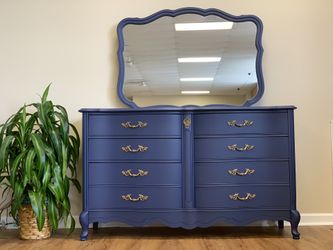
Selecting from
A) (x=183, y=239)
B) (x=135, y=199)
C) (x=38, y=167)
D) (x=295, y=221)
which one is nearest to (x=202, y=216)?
(x=183, y=239)

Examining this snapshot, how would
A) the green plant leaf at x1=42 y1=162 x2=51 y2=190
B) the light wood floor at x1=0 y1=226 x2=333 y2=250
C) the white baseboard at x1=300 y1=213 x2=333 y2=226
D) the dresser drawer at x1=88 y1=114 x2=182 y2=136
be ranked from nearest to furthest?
the light wood floor at x1=0 y1=226 x2=333 y2=250 < the green plant leaf at x1=42 y1=162 x2=51 y2=190 < the dresser drawer at x1=88 y1=114 x2=182 y2=136 < the white baseboard at x1=300 y1=213 x2=333 y2=226

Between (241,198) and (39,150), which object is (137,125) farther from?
(241,198)

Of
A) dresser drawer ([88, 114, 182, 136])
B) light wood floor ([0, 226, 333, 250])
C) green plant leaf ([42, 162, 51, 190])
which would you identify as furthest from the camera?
dresser drawer ([88, 114, 182, 136])

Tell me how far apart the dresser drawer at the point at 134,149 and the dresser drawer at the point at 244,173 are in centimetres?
22

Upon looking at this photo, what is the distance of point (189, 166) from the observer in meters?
2.55

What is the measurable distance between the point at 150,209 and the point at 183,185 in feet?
0.89

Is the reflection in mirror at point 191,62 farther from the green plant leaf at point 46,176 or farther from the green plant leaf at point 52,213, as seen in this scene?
the green plant leaf at point 52,213

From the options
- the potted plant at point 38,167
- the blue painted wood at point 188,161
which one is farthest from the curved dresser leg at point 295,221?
the potted plant at point 38,167

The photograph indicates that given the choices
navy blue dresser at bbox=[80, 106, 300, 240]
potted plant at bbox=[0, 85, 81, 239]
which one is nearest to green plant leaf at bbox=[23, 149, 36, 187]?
potted plant at bbox=[0, 85, 81, 239]

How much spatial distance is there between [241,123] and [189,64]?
0.72 metres

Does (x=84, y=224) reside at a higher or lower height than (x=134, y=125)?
lower

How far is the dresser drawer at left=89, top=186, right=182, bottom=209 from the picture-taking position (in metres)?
2.54

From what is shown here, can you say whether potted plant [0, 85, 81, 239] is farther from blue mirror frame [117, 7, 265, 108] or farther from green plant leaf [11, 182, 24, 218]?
blue mirror frame [117, 7, 265, 108]

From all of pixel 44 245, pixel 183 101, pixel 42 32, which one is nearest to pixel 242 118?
pixel 183 101
